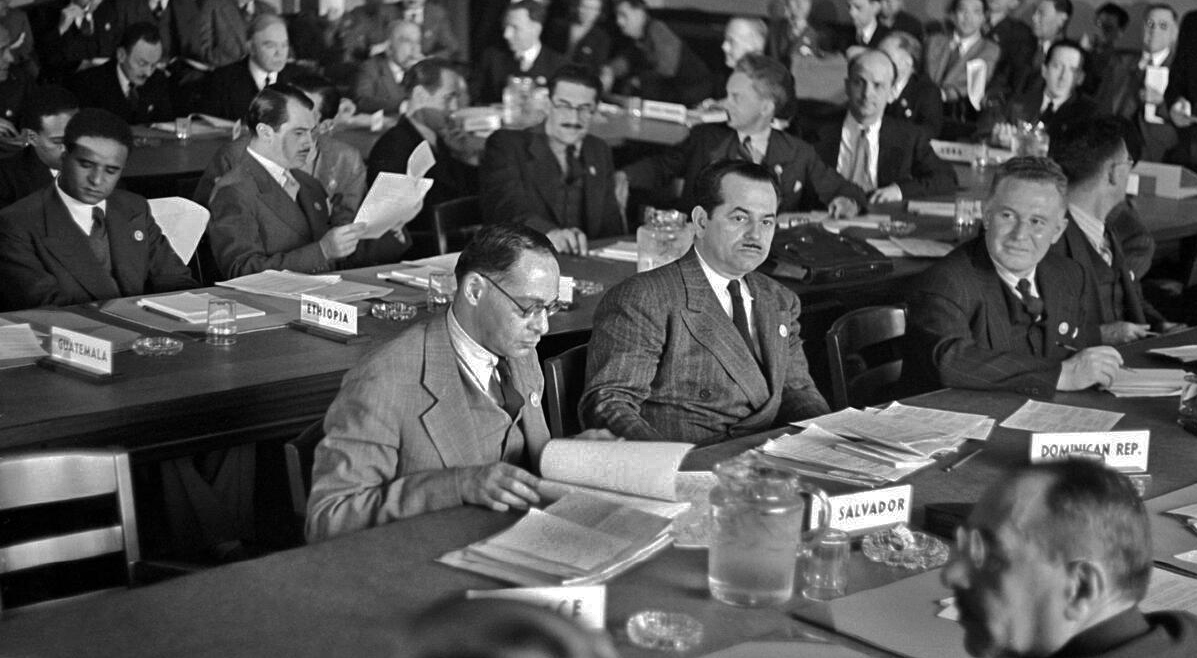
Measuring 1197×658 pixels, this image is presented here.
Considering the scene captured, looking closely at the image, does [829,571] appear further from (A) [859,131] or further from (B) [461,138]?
(B) [461,138]

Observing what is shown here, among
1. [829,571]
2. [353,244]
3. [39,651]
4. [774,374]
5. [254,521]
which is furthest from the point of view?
[353,244]

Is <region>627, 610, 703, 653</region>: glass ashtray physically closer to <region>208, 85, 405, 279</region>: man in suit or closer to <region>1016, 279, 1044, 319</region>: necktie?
<region>1016, 279, 1044, 319</region>: necktie

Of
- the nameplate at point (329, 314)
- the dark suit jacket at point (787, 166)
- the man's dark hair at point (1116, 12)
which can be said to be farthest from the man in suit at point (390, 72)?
the man's dark hair at point (1116, 12)

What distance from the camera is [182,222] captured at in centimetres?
476

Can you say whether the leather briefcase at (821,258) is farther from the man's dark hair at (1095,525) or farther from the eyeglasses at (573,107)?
the man's dark hair at (1095,525)

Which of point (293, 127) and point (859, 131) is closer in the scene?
point (293, 127)

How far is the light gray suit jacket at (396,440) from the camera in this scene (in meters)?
2.44

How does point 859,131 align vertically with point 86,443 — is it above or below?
above

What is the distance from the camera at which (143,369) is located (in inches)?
135

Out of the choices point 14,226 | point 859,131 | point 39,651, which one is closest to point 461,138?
point 859,131

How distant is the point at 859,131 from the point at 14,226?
3.79 metres

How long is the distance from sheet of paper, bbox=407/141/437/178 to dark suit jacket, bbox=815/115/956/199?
1.86 meters

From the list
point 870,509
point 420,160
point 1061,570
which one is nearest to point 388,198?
point 420,160

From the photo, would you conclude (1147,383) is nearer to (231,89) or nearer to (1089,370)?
(1089,370)
